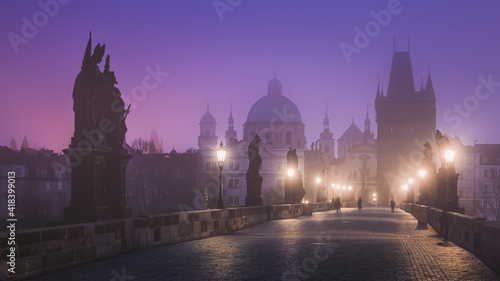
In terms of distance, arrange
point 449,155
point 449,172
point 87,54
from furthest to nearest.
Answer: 1. point 449,155
2. point 449,172
3. point 87,54

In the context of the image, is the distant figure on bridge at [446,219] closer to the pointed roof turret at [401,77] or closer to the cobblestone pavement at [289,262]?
the cobblestone pavement at [289,262]

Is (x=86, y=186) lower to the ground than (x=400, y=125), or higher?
lower

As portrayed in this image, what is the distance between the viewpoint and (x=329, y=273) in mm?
11656

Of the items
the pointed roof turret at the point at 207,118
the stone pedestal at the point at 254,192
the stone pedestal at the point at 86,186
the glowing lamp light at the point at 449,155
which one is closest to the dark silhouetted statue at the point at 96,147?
the stone pedestal at the point at 86,186

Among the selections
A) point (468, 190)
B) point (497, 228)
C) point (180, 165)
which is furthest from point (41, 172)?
point (497, 228)

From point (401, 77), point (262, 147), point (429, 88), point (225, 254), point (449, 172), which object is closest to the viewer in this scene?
point (225, 254)

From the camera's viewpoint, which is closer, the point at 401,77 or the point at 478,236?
the point at 478,236

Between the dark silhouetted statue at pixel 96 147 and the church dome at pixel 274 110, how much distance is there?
139680 millimetres

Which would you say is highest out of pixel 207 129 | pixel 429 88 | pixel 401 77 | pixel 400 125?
pixel 401 77

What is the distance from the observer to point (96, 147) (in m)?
16.3

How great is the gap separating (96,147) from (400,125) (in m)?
124

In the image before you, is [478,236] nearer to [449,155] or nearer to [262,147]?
[449,155]

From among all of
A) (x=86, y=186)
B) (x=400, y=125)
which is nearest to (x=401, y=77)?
(x=400, y=125)

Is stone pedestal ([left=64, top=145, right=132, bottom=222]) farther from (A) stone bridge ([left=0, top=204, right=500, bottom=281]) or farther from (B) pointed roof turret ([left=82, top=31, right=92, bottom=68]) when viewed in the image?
(B) pointed roof turret ([left=82, top=31, right=92, bottom=68])
